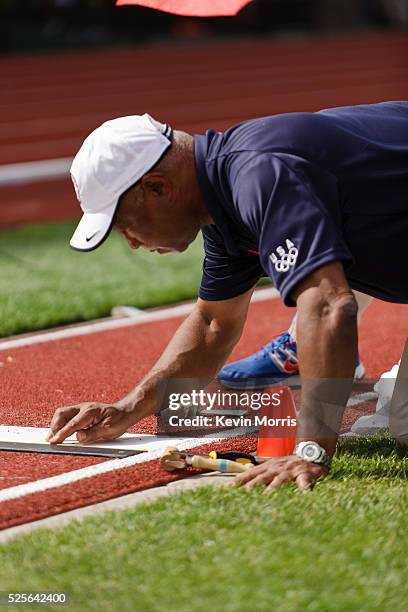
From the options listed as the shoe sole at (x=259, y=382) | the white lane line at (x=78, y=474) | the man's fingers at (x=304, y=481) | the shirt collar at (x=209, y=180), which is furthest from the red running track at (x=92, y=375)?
the shirt collar at (x=209, y=180)

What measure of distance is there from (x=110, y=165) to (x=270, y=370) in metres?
1.98

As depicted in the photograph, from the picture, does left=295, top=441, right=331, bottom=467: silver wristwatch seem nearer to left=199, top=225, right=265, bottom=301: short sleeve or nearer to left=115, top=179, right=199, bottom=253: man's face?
left=115, top=179, right=199, bottom=253: man's face

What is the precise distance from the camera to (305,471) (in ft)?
13.1

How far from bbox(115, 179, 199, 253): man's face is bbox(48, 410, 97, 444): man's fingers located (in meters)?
0.74

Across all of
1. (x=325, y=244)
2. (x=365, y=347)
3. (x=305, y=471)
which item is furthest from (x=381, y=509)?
(x=365, y=347)

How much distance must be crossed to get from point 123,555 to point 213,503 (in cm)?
53

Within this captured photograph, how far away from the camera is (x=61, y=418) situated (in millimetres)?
4637

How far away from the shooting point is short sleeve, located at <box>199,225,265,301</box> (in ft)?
15.2

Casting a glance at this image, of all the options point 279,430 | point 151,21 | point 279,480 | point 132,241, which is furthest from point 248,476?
point 151,21

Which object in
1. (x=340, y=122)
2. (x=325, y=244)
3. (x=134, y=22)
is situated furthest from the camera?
(x=134, y=22)

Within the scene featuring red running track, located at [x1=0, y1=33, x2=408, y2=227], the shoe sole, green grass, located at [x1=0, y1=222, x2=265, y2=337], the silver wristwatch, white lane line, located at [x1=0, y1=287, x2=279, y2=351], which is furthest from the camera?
red running track, located at [x1=0, y1=33, x2=408, y2=227]

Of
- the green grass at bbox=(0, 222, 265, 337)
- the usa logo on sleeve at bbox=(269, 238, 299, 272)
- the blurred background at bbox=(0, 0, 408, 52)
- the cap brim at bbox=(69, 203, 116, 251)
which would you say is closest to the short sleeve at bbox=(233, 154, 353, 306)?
the usa logo on sleeve at bbox=(269, 238, 299, 272)

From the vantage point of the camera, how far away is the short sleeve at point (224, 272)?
464 centimetres

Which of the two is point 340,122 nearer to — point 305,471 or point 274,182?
point 274,182
